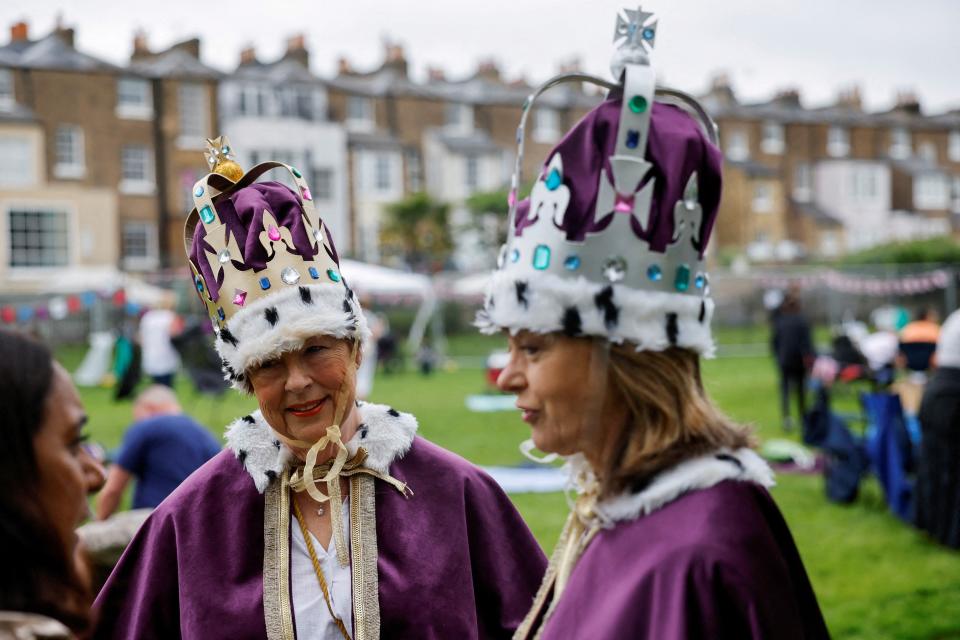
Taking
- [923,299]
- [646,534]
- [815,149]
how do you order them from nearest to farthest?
[646,534] < [923,299] < [815,149]

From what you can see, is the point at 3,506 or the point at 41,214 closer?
the point at 3,506

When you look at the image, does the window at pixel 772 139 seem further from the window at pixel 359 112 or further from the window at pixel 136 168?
the window at pixel 136 168

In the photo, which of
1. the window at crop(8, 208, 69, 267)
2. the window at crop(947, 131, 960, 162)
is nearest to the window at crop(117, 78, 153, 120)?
the window at crop(8, 208, 69, 267)

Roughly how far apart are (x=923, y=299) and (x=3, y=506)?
31.1 metres

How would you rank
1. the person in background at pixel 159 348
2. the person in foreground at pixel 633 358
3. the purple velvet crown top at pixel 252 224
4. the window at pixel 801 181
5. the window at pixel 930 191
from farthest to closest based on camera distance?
the window at pixel 930 191, the window at pixel 801 181, the person in background at pixel 159 348, the purple velvet crown top at pixel 252 224, the person in foreground at pixel 633 358

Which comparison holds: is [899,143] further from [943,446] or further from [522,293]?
[522,293]

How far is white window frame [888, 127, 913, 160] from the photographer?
58188 mm

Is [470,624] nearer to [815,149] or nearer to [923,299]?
[923,299]

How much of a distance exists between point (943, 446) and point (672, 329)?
6.14 m

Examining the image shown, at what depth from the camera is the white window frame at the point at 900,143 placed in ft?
191

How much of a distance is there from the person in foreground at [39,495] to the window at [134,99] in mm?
37536

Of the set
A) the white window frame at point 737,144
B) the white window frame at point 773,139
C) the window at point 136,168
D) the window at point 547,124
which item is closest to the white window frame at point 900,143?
the white window frame at point 773,139

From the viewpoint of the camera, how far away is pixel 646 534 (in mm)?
1866

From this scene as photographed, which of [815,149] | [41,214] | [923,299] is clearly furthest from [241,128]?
[815,149]
